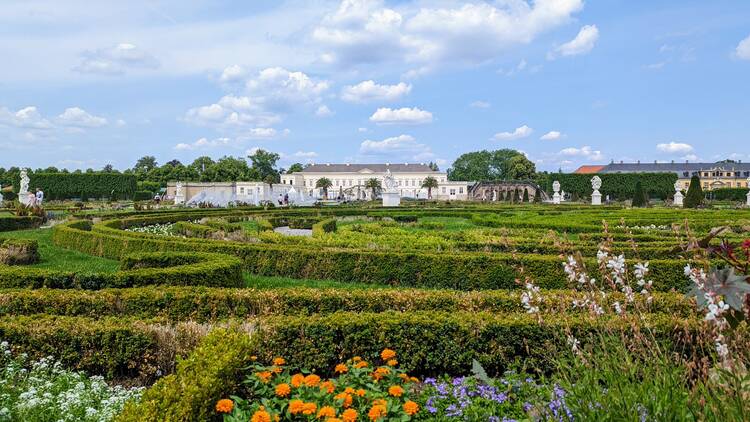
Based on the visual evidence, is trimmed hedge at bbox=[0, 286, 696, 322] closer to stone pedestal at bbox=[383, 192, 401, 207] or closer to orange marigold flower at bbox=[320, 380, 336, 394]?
orange marigold flower at bbox=[320, 380, 336, 394]

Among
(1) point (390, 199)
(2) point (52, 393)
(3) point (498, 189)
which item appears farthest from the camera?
(3) point (498, 189)

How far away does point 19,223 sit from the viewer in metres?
19.7

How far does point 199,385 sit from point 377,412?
1229 millimetres

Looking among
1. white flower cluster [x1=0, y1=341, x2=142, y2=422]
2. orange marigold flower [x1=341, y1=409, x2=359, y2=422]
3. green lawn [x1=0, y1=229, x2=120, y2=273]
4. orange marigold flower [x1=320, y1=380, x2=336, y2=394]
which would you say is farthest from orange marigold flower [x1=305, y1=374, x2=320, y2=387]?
green lawn [x1=0, y1=229, x2=120, y2=273]

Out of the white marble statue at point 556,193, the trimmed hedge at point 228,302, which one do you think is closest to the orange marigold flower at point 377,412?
the trimmed hedge at point 228,302

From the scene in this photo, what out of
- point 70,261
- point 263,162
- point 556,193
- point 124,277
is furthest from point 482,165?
point 124,277

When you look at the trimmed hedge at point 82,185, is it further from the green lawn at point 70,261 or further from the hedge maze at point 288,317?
the hedge maze at point 288,317

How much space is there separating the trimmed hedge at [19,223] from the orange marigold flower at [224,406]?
18.9m

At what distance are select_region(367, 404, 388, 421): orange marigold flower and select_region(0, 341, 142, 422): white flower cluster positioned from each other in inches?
74.2

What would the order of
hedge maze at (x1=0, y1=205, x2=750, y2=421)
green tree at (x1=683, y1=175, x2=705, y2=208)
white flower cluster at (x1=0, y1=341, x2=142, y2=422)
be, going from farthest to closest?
green tree at (x1=683, y1=175, x2=705, y2=208)
hedge maze at (x1=0, y1=205, x2=750, y2=421)
white flower cluster at (x1=0, y1=341, x2=142, y2=422)

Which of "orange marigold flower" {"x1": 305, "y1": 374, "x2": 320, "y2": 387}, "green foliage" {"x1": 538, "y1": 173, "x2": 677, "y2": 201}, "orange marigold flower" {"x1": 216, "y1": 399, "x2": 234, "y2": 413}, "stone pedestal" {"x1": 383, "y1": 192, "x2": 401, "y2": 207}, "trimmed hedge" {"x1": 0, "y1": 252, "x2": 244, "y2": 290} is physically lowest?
"orange marigold flower" {"x1": 216, "y1": 399, "x2": 234, "y2": 413}

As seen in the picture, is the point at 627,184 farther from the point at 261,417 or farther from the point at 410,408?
the point at 261,417

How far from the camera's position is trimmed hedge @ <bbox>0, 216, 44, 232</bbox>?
1881 cm

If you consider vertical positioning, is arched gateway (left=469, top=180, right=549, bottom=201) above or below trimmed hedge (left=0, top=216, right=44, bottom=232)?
above
